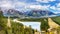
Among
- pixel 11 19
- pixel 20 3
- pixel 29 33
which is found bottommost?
pixel 29 33

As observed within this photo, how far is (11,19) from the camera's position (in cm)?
140

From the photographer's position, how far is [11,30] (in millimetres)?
1387

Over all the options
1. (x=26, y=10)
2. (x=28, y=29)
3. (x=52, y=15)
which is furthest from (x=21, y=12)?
(x=52, y=15)

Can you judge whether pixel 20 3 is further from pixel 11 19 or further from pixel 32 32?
pixel 32 32

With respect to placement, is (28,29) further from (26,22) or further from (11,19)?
(11,19)

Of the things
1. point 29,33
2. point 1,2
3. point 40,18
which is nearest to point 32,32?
point 29,33

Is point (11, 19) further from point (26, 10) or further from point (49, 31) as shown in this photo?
point (49, 31)

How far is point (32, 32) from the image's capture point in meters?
1.38

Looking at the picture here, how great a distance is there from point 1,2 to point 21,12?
210 millimetres

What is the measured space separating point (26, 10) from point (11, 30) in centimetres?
23

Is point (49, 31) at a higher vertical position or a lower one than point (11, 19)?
lower

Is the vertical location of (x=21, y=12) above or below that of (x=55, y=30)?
above

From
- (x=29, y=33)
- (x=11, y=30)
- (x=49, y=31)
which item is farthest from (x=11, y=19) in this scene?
(x=49, y=31)

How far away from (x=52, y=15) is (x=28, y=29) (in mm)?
261
